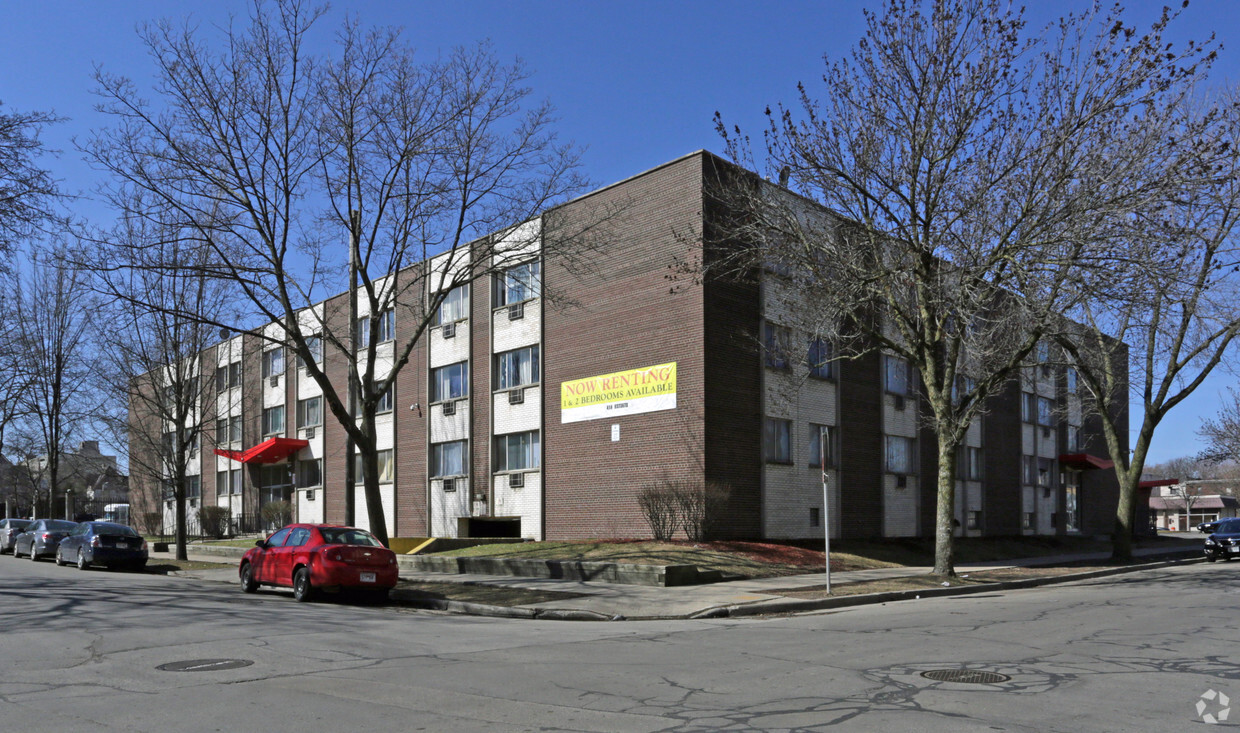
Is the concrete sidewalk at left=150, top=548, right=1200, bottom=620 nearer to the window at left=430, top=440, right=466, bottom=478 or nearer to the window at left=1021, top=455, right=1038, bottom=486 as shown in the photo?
the window at left=430, top=440, right=466, bottom=478

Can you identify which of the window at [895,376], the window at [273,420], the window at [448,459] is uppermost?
the window at [895,376]

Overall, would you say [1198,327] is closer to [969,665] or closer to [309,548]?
[969,665]

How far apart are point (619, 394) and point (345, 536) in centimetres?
1118

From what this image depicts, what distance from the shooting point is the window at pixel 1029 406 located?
42.6 metres

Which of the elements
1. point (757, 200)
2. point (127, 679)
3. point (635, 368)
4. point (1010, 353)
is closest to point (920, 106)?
point (757, 200)

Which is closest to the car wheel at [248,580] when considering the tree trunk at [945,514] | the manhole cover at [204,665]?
the manhole cover at [204,665]

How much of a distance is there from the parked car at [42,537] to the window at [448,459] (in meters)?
12.0

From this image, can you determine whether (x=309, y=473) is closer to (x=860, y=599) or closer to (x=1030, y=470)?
(x=860, y=599)

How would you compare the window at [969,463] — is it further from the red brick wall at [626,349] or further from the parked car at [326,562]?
the parked car at [326,562]

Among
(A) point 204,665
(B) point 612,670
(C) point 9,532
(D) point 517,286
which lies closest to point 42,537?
(C) point 9,532

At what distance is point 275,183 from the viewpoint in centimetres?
2122

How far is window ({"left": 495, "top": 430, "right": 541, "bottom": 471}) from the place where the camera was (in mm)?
30906

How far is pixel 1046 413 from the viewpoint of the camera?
44.5m

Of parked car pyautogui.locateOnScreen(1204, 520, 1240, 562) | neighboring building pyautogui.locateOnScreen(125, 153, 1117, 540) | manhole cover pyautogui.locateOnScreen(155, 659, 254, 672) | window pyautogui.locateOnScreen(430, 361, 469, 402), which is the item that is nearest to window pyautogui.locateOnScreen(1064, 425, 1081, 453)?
neighboring building pyautogui.locateOnScreen(125, 153, 1117, 540)
